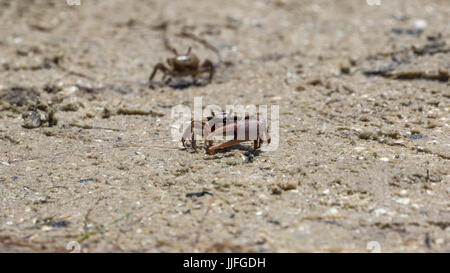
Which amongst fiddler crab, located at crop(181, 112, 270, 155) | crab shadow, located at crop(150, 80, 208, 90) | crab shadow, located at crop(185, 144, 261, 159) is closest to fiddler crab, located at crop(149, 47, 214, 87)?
crab shadow, located at crop(150, 80, 208, 90)

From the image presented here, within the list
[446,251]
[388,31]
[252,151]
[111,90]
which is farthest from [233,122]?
[388,31]

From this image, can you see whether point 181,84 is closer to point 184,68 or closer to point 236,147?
point 184,68

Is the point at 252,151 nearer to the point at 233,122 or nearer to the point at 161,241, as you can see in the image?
the point at 233,122

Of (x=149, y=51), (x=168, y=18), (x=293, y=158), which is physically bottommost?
(x=293, y=158)

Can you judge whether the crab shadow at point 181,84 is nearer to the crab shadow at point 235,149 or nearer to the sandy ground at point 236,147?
the sandy ground at point 236,147

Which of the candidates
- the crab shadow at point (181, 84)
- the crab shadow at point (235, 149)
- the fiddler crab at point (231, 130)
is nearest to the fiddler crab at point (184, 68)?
the crab shadow at point (181, 84)

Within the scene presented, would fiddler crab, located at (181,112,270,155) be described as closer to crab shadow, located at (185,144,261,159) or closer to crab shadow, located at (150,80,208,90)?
crab shadow, located at (185,144,261,159)
